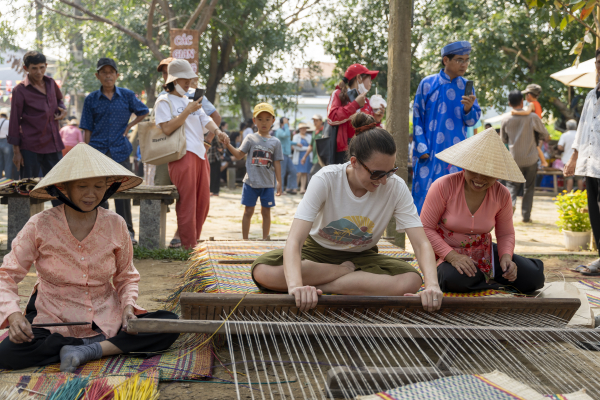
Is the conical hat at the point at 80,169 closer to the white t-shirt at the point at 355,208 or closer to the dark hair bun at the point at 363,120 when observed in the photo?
the white t-shirt at the point at 355,208

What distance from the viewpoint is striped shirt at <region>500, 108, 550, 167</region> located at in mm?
8352

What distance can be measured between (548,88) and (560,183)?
90.8 inches

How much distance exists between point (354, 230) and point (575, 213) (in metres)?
4.23

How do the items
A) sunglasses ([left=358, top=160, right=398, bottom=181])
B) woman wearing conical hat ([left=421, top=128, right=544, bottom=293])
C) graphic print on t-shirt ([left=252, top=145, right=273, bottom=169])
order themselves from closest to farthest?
1. sunglasses ([left=358, top=160, right=398, bottom=181])
2. woman wearing conical hat ([left=421, top=128, right=544, bottom=293])
3. graphic print on t-shirt ([left=252, top=145, right=273, bottom=169])

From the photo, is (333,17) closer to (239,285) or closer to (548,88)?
(548,88)

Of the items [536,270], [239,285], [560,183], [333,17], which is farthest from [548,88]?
[239,285]

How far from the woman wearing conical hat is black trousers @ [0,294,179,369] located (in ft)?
5.51

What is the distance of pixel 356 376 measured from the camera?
2.33 meters

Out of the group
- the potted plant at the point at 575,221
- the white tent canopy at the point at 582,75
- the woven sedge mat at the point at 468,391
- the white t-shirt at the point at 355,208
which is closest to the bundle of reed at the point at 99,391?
the woven sedge mat at the point at 468,391

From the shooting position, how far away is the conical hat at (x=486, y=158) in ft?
11.0

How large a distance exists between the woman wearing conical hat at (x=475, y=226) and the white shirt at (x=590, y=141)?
187 centimetres

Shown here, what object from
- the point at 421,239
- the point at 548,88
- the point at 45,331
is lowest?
the point at 45,331

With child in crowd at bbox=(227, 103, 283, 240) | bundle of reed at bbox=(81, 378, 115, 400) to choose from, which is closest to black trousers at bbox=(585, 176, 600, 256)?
child in crowd at bbox=(227, 103, 283, 240)

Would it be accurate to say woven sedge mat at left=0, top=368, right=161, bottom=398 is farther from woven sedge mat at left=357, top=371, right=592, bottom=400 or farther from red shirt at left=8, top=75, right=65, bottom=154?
red shirt at left=8, top=75, right=65, bottom=154
